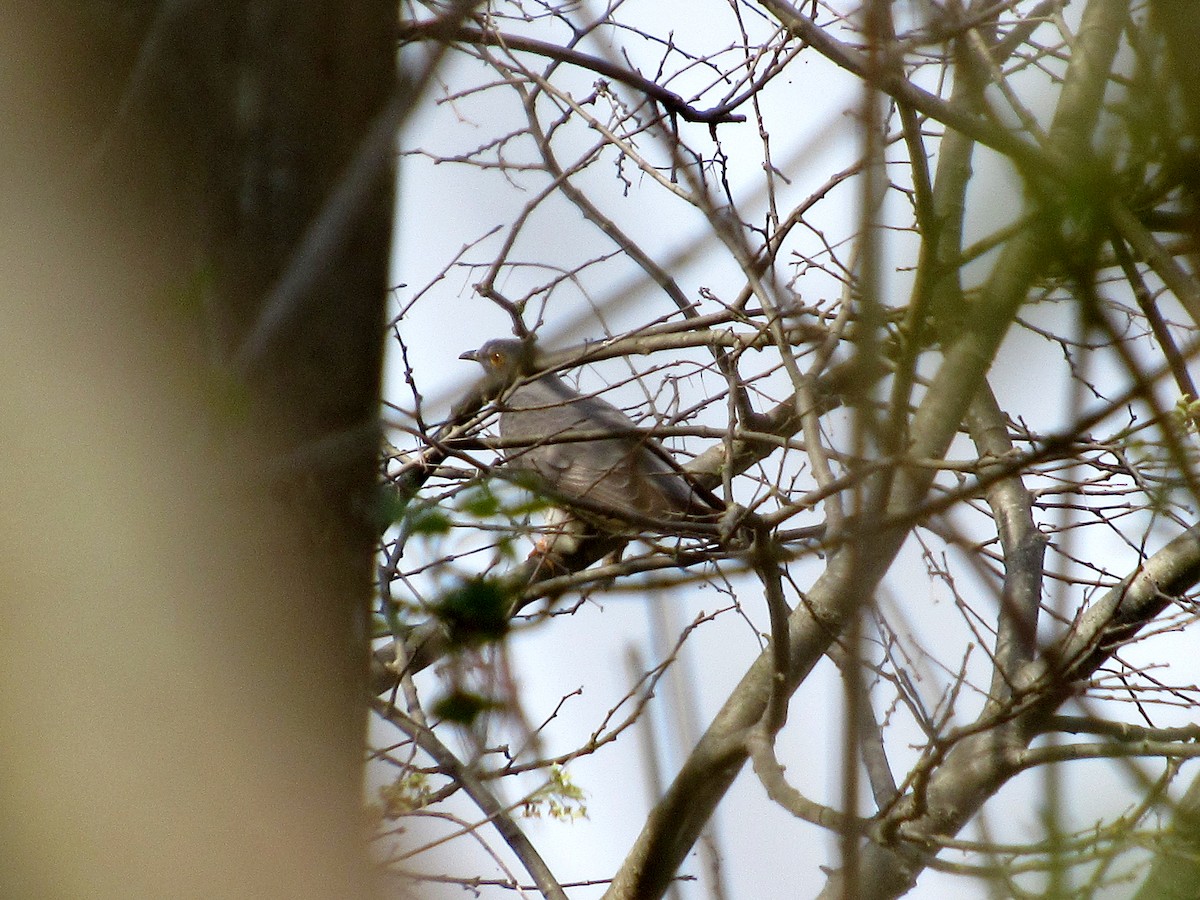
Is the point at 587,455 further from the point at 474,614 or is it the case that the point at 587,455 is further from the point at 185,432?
the point at 185,432

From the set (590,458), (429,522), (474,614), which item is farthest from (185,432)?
(590,458)

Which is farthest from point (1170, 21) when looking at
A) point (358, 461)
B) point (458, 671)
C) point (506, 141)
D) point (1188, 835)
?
point (506, 141)

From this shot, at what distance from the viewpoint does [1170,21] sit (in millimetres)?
877

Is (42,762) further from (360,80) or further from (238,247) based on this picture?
(360,80)

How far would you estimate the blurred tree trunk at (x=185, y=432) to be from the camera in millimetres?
810

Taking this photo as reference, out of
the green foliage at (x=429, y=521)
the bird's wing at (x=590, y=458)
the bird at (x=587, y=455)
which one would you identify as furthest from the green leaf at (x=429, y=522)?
the bird's wing at (x=590, y=458)

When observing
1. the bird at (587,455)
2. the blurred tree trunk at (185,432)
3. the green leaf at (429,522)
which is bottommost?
the blurred tree trunk at (185,432)

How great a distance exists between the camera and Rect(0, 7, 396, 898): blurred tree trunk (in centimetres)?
81

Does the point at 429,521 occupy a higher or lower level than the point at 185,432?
higher

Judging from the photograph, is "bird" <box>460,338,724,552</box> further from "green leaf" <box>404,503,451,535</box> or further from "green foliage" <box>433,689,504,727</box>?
"green foliage" <box>433,689,504,727</box>

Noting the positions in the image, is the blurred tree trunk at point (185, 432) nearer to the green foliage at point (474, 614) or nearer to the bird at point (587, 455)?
the green foliage at point (474, 614)

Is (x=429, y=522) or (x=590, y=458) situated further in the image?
(x=590, y=458)

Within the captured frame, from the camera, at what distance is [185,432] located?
883 millimetres

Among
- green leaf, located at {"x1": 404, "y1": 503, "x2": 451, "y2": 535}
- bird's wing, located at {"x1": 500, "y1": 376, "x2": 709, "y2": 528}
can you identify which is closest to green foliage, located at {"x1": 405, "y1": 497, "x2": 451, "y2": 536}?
green leaf, located at {"x1": 404, "y1": 503, "x2": 451, "y2": 535}
